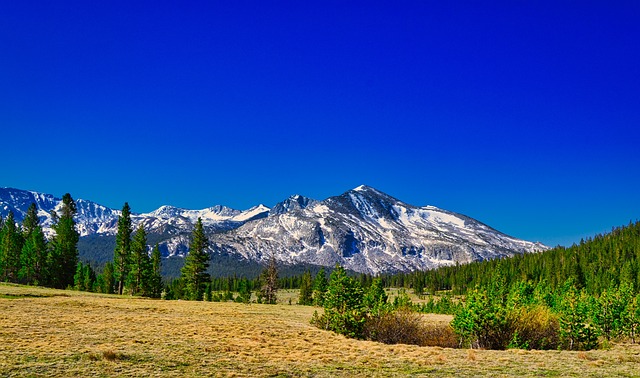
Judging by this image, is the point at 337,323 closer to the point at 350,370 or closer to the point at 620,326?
the point at 350,370

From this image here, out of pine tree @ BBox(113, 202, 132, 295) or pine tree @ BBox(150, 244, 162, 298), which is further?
pine tree @ BBox(150, 244, 162, 298)

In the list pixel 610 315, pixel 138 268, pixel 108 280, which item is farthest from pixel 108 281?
pixel 610 315

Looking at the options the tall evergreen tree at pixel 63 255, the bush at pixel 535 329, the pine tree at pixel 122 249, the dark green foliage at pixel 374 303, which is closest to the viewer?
the bush at pixel 535 329

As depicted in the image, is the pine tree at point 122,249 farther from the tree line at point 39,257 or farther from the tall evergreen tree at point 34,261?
the tall evergreen tree at point 34,261

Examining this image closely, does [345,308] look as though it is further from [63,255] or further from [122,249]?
[63,255]

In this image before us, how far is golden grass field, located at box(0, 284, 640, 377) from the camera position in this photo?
23078 mm

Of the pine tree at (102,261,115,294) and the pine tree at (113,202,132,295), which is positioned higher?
the pine tree at (113,202,132,295)

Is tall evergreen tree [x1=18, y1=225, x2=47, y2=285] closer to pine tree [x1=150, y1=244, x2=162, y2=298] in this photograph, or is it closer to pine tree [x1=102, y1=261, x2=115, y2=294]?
pine tree [x1=102, y1=261, x2=115, y2=294]

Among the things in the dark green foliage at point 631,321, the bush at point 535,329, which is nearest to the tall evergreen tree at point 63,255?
the bush at point 535,329

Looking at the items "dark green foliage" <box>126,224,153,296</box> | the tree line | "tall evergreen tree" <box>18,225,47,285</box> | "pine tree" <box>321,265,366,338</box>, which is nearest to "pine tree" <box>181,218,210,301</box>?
"dark green foliage" <box>126,224,153,296</box>

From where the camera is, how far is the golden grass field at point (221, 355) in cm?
2308

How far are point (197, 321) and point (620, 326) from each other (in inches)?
1809

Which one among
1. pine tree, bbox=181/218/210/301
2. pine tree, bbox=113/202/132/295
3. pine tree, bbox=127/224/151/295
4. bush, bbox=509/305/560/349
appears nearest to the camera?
bush, bbox=509/305/560/349

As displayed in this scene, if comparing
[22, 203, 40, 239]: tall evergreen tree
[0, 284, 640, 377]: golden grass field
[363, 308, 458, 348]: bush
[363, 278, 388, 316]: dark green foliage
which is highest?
[22, 203, 40, 239]: tall evergreen tree
